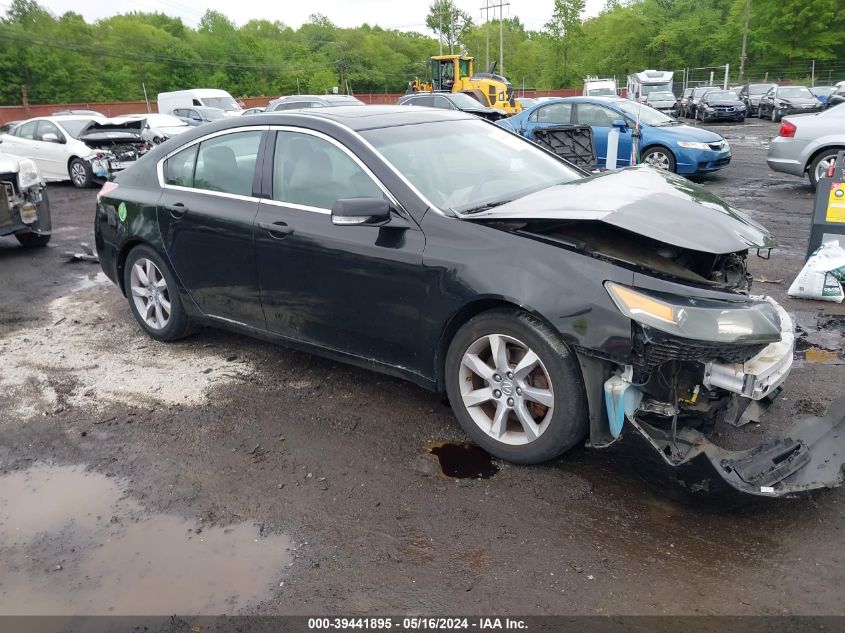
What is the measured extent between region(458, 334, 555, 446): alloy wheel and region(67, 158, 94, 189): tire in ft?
43.5

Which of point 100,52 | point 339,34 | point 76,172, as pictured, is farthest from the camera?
point 339,34

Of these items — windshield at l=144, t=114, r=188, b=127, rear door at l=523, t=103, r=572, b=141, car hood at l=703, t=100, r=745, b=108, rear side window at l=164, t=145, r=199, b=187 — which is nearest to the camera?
rear side window at l=164, t=145, r=199, b=187

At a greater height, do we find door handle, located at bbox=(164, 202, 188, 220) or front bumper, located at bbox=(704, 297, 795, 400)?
door handle, located at bbox=(164, 202, 188, 220)

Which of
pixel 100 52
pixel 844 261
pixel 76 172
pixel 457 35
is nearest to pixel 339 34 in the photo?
pixel 457 35

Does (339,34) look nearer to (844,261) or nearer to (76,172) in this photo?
(76,172)

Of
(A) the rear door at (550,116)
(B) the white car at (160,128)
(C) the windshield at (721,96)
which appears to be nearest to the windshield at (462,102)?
(A) the rear door at (550,116)

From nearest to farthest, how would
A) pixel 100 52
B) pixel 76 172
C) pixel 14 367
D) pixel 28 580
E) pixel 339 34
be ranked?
pixel 28 580 < pixel 14 367 < pixel 76 172 < pixel 100 52 < pixel 339 34

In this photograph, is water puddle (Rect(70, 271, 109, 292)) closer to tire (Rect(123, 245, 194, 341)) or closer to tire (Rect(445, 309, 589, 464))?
tire (Rect(123, 245, 194, 341))

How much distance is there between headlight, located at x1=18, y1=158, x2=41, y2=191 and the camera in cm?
837

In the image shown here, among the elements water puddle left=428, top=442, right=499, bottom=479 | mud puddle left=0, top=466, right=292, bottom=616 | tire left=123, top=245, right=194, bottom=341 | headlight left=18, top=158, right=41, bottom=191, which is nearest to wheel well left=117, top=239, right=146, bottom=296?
tire left=123, top=245, right=194, bottom=341

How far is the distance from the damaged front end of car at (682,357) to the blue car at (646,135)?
30.6ft

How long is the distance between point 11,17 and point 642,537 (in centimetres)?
8799

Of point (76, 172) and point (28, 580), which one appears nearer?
point (28, 580)

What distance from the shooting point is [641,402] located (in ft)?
10.0
